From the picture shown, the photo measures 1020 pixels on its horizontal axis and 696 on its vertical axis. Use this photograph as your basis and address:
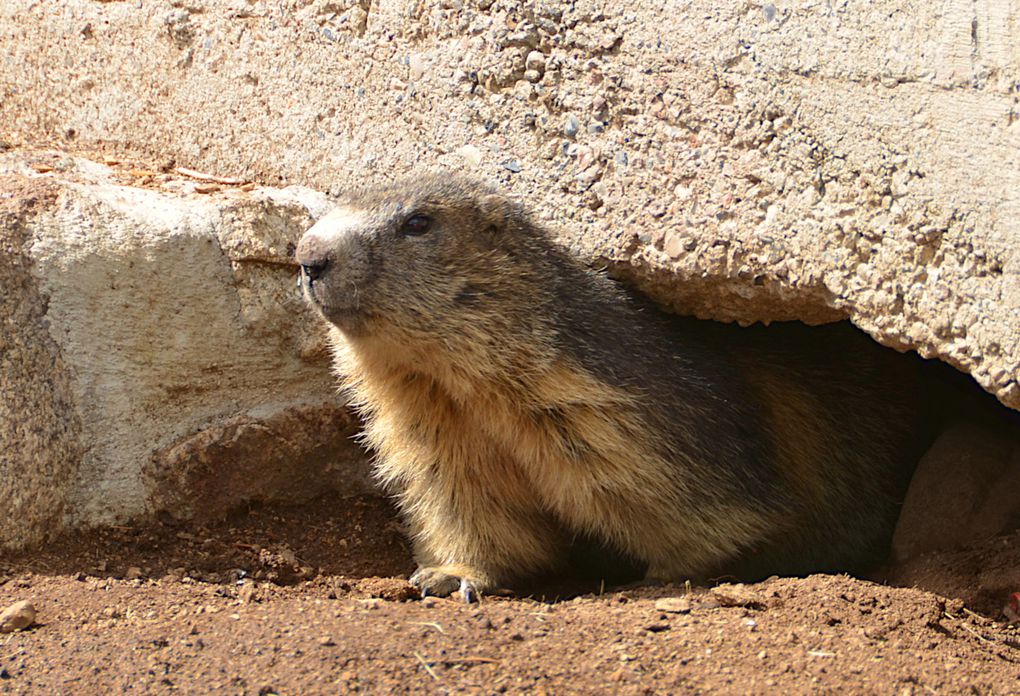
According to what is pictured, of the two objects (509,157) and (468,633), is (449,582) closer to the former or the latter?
(468,633)

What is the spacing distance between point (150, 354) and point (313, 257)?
114 centimetres

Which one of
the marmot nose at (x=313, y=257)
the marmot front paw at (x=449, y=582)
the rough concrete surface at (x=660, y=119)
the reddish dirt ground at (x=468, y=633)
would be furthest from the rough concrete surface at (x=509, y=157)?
the marmot front paw at (x=449, y=582)

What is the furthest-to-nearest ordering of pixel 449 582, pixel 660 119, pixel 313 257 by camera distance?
pixel 449 582, pixel 660 119, pixel 313 257

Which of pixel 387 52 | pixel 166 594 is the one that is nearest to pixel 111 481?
pixel 166 594

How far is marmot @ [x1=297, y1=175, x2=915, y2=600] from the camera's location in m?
4.16

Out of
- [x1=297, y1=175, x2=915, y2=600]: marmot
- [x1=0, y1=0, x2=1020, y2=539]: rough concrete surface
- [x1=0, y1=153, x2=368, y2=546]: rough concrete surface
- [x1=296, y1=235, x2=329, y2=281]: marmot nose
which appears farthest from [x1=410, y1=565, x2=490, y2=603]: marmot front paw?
[x1=296, y1=235, x2=329, y2=281]: marmot nose

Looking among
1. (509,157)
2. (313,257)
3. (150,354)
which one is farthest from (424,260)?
(150,354)

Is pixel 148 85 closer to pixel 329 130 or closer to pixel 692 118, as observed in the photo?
pixel 329 130

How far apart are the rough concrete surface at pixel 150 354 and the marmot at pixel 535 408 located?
47 cm

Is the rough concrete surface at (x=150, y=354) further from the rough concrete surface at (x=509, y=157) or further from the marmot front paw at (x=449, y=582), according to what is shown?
the marmot front paw at (x=449, y=582)

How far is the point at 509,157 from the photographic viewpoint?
4809mm

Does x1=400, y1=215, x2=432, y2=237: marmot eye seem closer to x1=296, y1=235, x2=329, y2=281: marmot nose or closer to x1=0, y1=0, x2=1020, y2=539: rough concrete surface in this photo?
x1=296, y1=235, x2=329, y2=281: marmot nose

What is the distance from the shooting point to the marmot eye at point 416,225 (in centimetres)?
422

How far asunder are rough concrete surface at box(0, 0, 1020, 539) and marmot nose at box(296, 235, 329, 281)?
0.90 m
